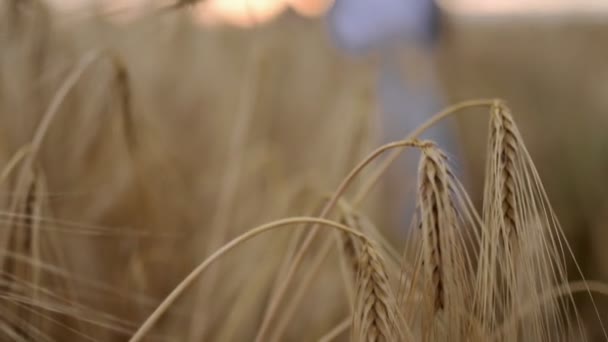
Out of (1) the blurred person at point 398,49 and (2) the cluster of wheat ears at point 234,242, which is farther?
(1) the blurred person at point 398,49

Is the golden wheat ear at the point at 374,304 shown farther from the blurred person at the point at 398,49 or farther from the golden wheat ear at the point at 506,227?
the blurred person at the point at 398,49

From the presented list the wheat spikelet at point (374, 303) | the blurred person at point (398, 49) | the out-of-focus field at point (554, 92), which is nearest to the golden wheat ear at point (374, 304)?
the wheat spikelet at point (374, 303)

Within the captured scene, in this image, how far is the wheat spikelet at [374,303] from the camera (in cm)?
38

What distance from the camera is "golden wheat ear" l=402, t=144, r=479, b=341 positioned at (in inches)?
15.7

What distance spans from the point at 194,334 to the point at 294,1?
1042mm

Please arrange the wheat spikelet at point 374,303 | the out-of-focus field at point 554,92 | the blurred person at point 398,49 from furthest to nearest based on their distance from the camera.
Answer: the blurred person at point 398,49 < the out-of-focus field at point 554,92 < the wheat spikelet at point 374,303

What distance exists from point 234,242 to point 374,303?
88mm

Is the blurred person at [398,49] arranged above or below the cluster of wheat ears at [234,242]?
above

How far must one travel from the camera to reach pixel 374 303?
388 mm

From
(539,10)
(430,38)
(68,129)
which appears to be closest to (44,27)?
(68,129)

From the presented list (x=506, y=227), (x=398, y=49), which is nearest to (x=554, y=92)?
(x=398, y=49)

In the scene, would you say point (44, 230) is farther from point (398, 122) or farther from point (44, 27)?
point (398, 122)

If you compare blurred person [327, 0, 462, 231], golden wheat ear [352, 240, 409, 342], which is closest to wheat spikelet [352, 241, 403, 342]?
golden wheat ear [352, 240, 409, 342]

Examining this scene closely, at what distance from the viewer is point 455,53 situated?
6.79 feet
